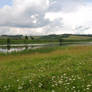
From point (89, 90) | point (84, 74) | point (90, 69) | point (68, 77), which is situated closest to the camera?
point (89, 90)

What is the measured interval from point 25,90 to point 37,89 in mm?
413

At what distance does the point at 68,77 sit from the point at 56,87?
50.6 inches

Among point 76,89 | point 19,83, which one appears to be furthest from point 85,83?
point 19,83

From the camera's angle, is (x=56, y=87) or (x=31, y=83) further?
(x=31, y=83)

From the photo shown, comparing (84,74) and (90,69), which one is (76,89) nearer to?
(84,74)

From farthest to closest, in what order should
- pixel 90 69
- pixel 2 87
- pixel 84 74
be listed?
1. pixel 90 69
2. pixel 84 74
3. pixel 2 87

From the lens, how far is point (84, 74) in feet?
28.9

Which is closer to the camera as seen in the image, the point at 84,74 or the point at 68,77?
the point at 68,77

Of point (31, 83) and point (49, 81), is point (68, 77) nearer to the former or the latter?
point (49, 81)

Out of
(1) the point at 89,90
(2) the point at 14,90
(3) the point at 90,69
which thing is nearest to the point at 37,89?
(2) the point at 14,90

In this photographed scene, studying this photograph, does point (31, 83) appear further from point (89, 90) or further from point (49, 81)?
point (89, 90)

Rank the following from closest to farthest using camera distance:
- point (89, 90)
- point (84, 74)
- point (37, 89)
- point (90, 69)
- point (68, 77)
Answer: point (89, 90)
point (37, 89)
point (68, 77)
point (84, 74)
point (90, 69)

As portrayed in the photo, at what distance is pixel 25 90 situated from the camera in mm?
6910

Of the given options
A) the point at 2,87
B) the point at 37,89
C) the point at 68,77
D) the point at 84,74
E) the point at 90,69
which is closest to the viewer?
the point at 37,89
